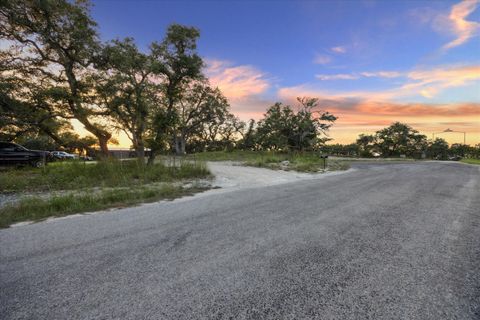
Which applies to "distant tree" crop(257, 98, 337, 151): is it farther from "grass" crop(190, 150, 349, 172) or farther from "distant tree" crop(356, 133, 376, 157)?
"distant tree" crop(356, 133, 376, 157)

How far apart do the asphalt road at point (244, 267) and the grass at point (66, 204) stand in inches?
26.2

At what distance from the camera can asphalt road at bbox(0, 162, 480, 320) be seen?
1.62m

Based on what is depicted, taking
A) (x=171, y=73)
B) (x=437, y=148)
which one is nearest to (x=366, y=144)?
(x=437, y=148)

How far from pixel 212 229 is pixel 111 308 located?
178 centimetres

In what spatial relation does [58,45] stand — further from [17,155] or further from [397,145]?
[397,145]

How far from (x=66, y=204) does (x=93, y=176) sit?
13.3ft

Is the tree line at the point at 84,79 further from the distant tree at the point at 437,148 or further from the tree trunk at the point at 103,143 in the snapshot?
the distant tree at the point at 437,148

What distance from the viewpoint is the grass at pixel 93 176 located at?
6908 millimetres

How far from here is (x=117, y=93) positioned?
1081cm

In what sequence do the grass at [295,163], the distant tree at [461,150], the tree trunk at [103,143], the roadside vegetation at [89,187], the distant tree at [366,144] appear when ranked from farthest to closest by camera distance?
1. the distant tree at [461,150]
2. the distant tree at [366,144]
3. the grass at [295,163]
4. the tree trunk at [103,143]
5. the roadside vegetation at [89,187]

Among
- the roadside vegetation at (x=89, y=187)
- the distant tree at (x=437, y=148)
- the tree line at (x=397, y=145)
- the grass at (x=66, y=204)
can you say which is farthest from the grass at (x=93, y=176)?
the distant tree at (x=437, y=148)

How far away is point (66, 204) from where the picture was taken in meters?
4.67

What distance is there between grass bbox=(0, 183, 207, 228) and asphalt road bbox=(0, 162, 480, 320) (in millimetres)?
664

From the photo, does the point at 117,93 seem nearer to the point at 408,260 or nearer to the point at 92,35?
the point at 92,35
